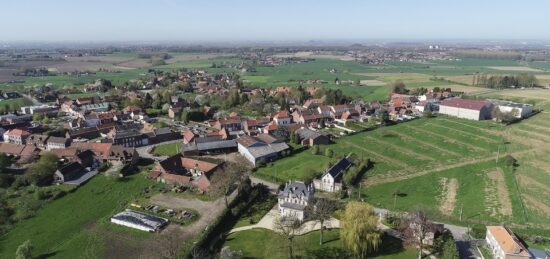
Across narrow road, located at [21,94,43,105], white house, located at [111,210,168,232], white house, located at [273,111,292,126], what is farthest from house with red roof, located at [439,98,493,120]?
narrow road, located at [21,94,43,105]

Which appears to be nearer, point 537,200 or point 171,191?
point 537,200

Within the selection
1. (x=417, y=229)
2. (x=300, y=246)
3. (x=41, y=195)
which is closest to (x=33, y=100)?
(x=41, y=195)

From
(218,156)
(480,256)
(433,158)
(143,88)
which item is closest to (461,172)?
(433,158)

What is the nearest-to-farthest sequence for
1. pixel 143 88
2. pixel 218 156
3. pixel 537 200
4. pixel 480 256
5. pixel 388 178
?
pixel 480 256, pixel 537 200, pixel 388 178, pixel 218 156, pixel 143 88

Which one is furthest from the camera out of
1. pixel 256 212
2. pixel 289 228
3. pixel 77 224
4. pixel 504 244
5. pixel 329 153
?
pixel 329 153

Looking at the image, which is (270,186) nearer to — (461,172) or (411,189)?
(411,189)

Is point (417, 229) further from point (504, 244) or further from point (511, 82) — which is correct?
point (511, 82)
